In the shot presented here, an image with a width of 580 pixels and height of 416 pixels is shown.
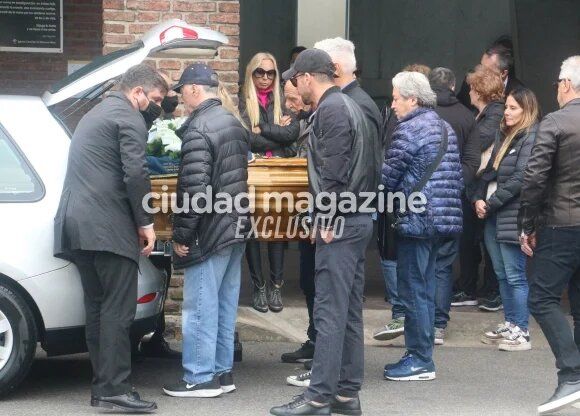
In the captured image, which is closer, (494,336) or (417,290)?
(417,290)

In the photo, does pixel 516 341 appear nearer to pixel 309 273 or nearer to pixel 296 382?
pixel 309 273

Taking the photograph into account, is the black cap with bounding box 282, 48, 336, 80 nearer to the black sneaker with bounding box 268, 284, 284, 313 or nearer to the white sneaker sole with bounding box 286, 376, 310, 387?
the white sneaker sole with bounding box 286, 376, 310, 387

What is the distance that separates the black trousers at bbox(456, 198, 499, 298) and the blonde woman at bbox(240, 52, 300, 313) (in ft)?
5.13

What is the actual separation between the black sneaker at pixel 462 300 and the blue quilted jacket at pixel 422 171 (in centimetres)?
229

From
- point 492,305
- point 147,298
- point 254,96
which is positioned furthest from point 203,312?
point 492,305

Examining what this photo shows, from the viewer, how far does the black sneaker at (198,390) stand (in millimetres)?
7043

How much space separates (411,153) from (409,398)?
4.76 feet

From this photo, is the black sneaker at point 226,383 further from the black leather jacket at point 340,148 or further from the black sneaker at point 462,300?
the black sneaker at point 462,300

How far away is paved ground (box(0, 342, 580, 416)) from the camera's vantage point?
22.5 feet

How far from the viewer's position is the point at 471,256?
978 cm

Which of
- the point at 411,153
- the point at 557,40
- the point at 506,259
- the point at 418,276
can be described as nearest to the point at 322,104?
the point at 411,153

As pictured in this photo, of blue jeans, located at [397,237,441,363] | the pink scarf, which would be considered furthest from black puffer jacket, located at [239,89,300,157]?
blue jeans, located at [397,237,441,363]

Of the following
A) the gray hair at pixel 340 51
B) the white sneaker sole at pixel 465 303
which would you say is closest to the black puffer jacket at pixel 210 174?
the gray hair at pixel 340 51

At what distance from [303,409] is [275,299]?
2.47 meters
